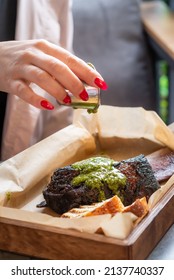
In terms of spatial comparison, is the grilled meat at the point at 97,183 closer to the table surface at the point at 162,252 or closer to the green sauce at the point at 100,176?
the green sauce at the point at 100,176

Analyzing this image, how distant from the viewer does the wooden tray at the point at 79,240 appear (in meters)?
1.03

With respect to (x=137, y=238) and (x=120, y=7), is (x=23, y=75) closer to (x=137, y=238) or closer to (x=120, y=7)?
(x=137, y=238)


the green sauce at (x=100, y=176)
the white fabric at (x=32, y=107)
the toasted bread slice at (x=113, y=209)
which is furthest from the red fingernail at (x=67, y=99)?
the white fabric at (x=32, y=107)

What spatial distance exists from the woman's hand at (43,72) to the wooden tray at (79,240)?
0.89ft

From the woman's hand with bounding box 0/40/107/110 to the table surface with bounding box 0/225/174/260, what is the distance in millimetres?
319

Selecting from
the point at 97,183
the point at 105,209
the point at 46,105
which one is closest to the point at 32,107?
the point at 46,105

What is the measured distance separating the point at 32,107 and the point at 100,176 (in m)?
0.65

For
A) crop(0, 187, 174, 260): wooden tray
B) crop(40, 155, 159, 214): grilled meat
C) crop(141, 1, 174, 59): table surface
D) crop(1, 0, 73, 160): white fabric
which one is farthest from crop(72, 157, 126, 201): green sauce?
crop(141, 1, 174, 59): table surface

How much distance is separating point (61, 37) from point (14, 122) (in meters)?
0.35

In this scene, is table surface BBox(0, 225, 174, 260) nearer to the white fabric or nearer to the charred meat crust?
the charred meat crust

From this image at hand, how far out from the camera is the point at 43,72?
129 centimetres

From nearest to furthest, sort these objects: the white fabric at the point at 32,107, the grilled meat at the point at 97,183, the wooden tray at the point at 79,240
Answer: the wooden tray at the point at 79,240
the grilled meat at the point at 97,183
the white fabric at the point at 32,107

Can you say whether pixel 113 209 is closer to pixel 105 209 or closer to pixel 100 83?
pixel 105 209

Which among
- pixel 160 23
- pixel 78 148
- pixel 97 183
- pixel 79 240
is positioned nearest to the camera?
pixel 79 240
